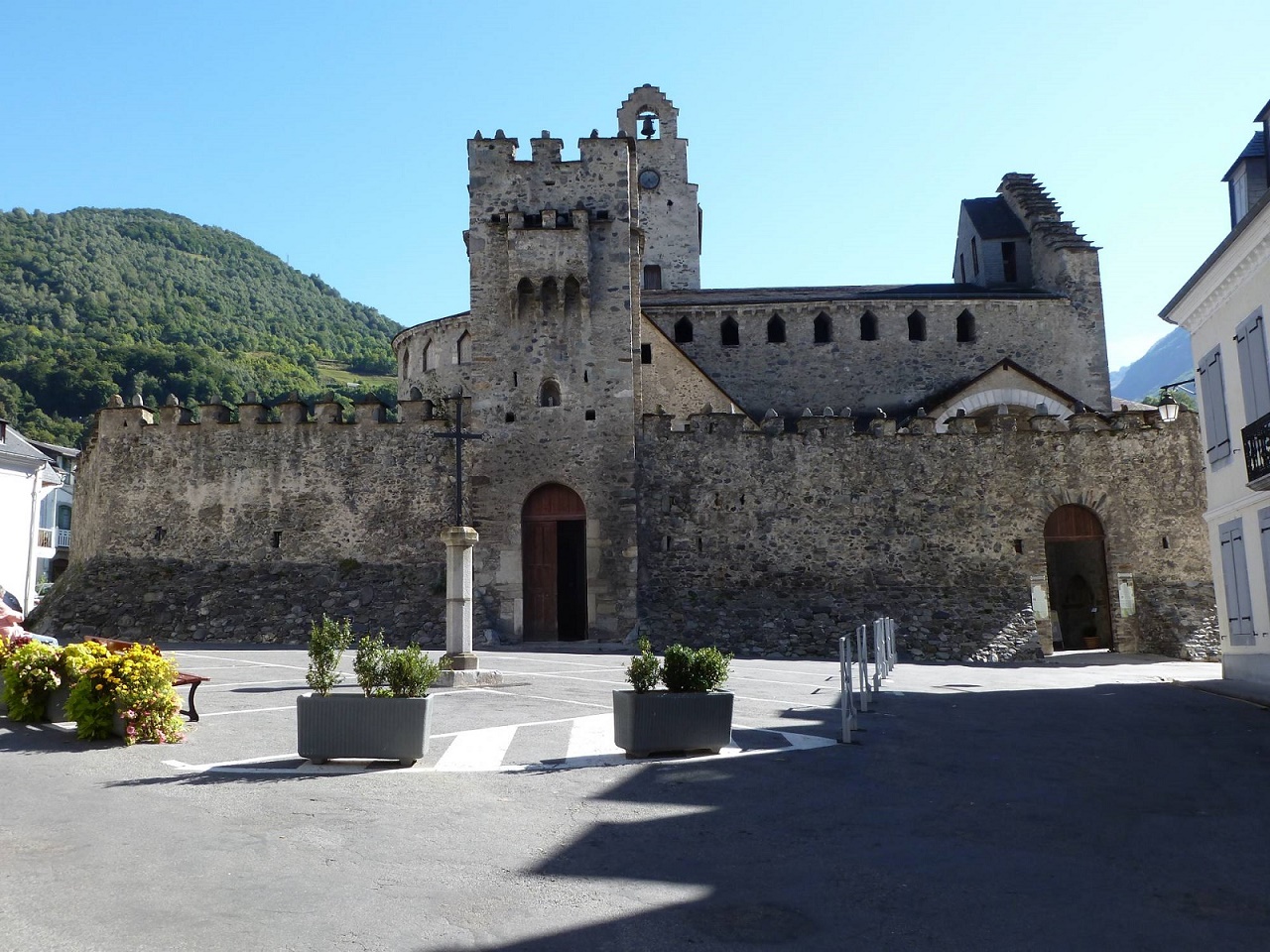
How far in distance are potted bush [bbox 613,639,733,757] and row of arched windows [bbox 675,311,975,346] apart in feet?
87.8

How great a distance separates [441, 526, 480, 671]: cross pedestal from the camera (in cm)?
1745

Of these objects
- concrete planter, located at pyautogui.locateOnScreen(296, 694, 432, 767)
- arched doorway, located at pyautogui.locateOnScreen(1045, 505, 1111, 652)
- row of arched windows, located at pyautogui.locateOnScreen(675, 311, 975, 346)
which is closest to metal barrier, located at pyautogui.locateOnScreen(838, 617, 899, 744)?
concrete planter, located at pyautogui.locateOnScreen(296, 694, 432, 767)

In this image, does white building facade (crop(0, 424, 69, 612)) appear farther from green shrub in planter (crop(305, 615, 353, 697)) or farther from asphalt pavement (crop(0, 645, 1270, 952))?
green shrub in planter (crop(305, 615, 353, 697))

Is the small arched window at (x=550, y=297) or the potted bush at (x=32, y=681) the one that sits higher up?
the small arched window at (x=550, y=297)

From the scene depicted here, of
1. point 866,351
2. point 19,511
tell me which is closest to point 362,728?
point 866,351

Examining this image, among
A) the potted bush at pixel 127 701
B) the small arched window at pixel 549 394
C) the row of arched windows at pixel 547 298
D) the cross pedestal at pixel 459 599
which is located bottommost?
the potted bush at pixel 127 701

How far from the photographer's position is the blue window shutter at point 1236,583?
17.5 meters

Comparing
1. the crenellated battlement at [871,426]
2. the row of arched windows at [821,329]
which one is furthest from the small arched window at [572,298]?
the row of arched windows at [821,329]

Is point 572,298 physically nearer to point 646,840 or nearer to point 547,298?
point 547,298

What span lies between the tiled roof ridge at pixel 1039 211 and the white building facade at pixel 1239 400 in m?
19.4

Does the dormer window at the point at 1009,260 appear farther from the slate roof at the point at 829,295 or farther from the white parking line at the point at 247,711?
the white parking line at the point at 247,711

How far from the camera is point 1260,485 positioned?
634 inches

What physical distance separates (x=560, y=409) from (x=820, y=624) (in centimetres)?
853

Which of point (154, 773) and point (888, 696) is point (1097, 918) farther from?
point (888, 696)
